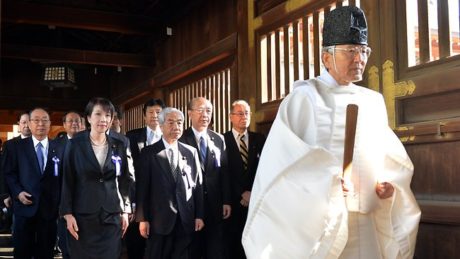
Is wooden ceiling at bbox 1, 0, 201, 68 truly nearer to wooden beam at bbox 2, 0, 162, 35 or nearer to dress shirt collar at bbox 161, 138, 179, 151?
wooden beam at bbox 2, 0, 162, 35

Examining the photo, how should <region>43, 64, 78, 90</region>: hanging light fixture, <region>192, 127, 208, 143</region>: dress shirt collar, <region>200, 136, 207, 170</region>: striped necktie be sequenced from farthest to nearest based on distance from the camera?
<region>43, 64, 78, 90</region>: hanging light fixture < <region>192, 127, 208, 143</region>: dress shirt collar < <region>200, 136, 207, 170</region>: striped necktie

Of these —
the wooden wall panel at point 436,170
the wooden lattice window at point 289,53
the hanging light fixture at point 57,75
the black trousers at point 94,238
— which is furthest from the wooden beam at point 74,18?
the wooden wall panel at point 436,170

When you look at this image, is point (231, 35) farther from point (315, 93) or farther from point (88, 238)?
point (315, 93)

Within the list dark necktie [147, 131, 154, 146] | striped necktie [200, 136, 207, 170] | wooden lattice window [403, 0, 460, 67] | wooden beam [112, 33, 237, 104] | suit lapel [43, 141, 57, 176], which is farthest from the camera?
wooden beam [112, 33, 237, 104]

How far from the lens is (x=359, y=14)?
95.3 inches

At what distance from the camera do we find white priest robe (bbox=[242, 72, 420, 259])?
2.15 metres

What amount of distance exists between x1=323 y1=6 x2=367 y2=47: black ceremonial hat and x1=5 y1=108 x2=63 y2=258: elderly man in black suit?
3311mm

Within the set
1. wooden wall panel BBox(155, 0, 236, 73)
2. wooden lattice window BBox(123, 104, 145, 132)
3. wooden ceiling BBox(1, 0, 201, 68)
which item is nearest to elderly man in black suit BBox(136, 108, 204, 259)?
wooden wall panel BBox(155, 0, 236, 73)

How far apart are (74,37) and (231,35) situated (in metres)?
5.24

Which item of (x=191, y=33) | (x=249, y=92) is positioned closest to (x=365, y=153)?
(x=249, y=92)

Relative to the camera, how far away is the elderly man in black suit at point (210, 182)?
4469mm

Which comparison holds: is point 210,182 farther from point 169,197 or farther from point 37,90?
point 37,90

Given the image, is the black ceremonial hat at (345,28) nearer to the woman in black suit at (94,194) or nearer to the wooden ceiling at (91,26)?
the woman in black suit at (94,194)

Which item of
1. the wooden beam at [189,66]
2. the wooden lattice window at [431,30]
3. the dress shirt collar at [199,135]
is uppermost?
the wooden beam at [189,66]
